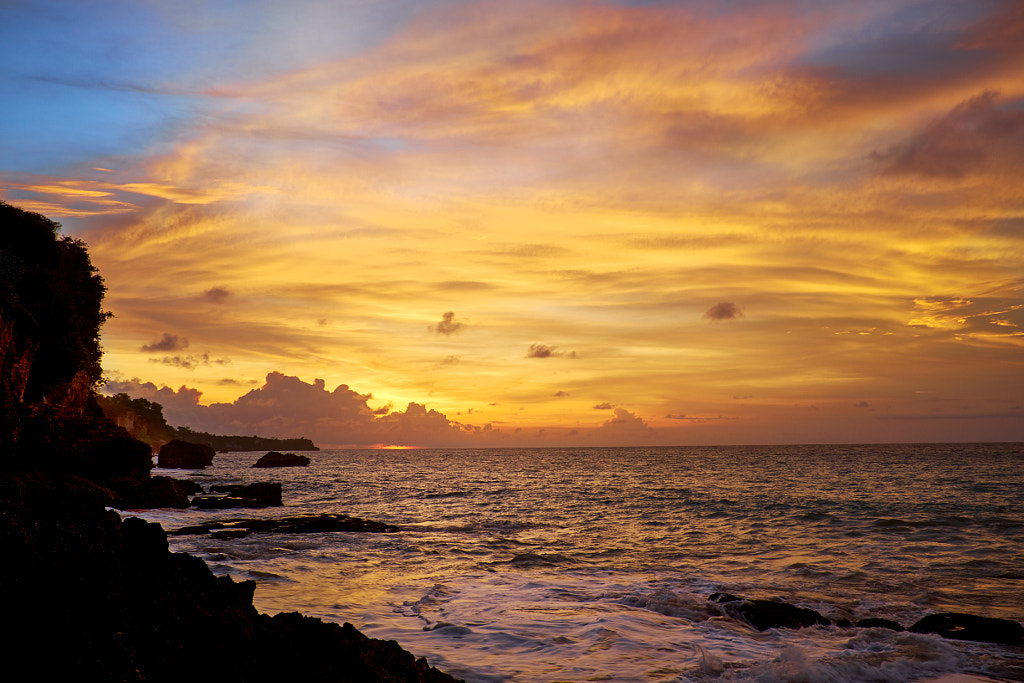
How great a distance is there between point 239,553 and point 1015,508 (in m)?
42.0

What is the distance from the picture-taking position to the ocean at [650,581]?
11.2 metres

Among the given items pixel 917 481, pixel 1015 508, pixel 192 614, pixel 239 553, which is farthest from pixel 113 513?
pixel 917 481

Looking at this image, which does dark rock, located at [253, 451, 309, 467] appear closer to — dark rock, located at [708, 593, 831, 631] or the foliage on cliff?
the foliage on cliff

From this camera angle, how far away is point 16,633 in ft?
18.1

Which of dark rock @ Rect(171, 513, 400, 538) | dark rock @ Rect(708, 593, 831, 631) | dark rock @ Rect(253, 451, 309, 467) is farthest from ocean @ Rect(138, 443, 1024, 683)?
dark rock @ Rect(253, 451, 309, 467)

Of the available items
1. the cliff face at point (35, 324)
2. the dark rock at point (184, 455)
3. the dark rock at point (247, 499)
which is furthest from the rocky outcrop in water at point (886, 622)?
the dark rock at point (184, 455)

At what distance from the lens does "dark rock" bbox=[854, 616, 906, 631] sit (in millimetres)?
13766

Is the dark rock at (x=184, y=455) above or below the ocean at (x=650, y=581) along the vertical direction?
below

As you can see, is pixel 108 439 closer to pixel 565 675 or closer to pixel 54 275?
pixel 54 275

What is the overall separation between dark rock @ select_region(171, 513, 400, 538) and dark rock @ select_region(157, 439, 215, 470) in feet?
229

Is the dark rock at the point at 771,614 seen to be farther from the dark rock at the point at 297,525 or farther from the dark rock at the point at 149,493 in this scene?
the dark rock at the point at 149,493

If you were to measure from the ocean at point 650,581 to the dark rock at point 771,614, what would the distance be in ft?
1.14

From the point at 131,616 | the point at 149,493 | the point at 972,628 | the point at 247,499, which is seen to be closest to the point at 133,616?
the point at 131,616

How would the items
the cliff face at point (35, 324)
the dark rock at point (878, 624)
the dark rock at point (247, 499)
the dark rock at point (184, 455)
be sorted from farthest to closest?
1. the dark rock at point (184, 455)
2. the dark rock at point (247, 499)
3. the cliff face at point (35, 324)
4. the dark rock at point (878, 624)
